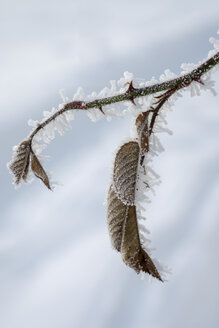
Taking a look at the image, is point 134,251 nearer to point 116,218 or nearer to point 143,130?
point 116,218

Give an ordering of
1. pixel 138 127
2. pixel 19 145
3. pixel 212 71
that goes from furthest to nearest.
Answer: pixel 19 145 → pixel 138 127 → pixel 212 71

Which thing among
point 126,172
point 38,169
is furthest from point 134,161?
point 38,169

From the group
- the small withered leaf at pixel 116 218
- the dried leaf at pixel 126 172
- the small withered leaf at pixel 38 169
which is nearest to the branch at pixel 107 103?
the small withered leaf at pixel 38 169

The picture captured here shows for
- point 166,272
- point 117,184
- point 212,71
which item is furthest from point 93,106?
point 166,272

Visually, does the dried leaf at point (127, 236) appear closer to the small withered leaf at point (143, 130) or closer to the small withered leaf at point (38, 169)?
the small withered leaf at point (143, 130)

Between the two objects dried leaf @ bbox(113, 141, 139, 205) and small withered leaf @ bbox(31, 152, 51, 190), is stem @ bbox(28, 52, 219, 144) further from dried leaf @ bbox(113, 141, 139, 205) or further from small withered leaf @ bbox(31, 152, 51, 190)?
small withered leaf @ bbox(31, 152, 51, 190)

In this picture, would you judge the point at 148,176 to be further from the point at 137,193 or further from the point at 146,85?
the point at 146,85
